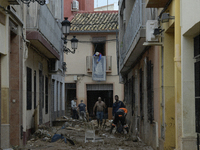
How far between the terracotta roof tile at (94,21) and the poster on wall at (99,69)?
8.51ft

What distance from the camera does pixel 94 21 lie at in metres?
32.0

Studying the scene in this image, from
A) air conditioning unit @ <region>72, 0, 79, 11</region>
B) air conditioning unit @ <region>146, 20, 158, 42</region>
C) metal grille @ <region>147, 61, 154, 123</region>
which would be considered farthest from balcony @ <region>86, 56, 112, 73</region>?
air conditioning unit @ <region>146, 20, 158, 42</region>

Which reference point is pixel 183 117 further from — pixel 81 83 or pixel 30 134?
pixel 81 83

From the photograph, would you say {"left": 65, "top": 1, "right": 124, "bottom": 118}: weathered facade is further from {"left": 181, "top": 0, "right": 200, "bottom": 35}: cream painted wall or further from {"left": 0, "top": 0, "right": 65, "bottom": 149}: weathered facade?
{"left": 181, "top": 0, "right": 200, "bottom": 35}: cream painted wall

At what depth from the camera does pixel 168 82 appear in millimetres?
9641

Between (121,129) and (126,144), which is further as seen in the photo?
(121,129)

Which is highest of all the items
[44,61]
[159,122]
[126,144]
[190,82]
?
[44,61]

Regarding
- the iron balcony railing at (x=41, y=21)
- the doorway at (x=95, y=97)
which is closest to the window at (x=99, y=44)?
the doorway at (x=95, y=97)

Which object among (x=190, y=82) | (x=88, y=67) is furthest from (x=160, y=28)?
(x=88, y=67)

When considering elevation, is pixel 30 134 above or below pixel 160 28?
below

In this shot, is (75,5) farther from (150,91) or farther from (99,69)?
(150,91)

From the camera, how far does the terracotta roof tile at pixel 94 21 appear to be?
30.9 meters

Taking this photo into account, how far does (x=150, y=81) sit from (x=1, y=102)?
463 centimetres

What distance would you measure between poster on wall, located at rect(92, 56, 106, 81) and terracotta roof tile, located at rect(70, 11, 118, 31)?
2595 mm
